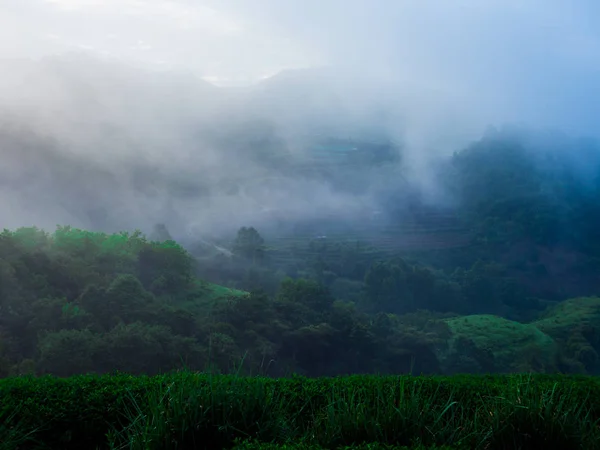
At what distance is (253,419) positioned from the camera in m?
4.05

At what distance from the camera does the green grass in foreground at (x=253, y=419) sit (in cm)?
383

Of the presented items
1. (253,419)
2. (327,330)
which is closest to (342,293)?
(327,330)

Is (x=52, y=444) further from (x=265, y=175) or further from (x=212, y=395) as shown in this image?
(x=265, y=175)

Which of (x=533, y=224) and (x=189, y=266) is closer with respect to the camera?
(x=189, y=266)

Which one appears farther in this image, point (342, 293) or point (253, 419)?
point (342, 293)

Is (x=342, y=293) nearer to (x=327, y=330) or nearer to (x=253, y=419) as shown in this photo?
(x=327, y=330)

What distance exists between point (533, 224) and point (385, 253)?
10.3 m

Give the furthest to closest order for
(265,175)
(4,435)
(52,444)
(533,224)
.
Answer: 1. (533,224)
2. (265,175)
3. (52,444)
4. (4,435)

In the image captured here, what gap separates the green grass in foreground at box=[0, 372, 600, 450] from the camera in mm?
3832

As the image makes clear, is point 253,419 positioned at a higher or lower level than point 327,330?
higher

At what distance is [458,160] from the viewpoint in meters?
30.8

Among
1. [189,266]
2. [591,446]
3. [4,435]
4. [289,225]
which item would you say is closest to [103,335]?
[189,266]

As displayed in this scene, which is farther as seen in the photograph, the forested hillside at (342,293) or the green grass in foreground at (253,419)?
the forested hillside at (342,293)

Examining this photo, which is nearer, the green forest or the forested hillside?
the green forest
